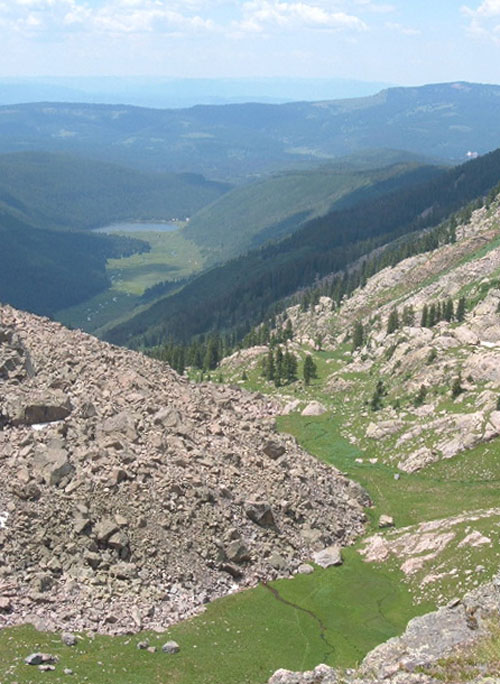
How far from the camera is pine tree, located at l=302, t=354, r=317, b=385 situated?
351 feet

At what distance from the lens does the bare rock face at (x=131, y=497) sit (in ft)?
139

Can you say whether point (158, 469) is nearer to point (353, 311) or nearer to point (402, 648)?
point (402, 648)

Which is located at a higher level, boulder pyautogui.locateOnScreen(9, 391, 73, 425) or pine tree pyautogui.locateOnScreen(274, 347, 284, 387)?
boulder pyautogui.locateOnScreen(9, 391, 73, 425)

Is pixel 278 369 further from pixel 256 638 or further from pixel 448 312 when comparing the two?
pixel 256 638

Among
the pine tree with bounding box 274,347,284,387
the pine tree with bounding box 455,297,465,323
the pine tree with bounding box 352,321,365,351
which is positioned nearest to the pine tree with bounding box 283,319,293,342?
the pine tree with bounding box 352,321,365,351

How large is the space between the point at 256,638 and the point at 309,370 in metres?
68.6

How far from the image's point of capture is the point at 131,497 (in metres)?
47.8

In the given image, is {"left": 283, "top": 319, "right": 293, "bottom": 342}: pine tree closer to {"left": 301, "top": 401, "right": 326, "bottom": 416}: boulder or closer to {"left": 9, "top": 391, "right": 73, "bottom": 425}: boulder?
{"left": 301, "top": 401, "right": 326, "bottom": 416}: boulder

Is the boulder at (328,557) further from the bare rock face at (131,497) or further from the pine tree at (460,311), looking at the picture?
the pine tree at (460,311)

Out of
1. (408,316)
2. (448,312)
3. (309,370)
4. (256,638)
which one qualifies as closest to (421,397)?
(309,370)

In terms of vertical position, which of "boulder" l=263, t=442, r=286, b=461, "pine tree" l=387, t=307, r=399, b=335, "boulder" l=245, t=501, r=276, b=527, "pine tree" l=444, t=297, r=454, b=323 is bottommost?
"pine tree" l=387, t=307, r=399, b=335

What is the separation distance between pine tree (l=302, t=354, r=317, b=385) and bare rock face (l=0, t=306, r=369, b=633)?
134ft

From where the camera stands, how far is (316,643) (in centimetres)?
4144

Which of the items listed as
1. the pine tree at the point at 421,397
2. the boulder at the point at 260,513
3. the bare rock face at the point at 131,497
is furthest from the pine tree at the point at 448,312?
the boulder at the point at 260,513
